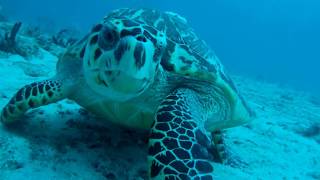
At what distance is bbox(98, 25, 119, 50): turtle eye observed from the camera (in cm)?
251

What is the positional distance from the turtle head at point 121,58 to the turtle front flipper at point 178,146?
391mm

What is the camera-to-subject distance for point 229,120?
168 inches

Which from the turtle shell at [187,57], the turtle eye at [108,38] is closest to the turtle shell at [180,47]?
the turtle shell at [187,57]

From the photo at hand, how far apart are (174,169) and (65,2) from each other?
275 feet

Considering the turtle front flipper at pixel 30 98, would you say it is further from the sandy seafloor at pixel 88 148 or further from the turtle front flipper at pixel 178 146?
the turtle front flipper at pixel 178 146

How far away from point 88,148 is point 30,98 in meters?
0.73

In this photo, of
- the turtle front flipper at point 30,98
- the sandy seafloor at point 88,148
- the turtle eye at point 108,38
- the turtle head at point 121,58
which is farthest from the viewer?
the turtle front flipper at point 30,98

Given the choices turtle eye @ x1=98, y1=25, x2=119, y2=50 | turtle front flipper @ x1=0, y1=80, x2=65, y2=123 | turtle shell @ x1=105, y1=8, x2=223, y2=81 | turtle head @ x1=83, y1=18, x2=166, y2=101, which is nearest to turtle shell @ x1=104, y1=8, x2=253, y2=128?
turtle shell @ x1=105, y1=8, x2=223, y2=81

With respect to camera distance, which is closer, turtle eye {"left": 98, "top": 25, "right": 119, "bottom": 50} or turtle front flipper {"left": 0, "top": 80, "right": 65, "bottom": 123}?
turtle eye {"left": 98, "top": 25, "right": 119, "bottom": 50}

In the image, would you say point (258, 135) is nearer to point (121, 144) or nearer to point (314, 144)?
point (314, 144)

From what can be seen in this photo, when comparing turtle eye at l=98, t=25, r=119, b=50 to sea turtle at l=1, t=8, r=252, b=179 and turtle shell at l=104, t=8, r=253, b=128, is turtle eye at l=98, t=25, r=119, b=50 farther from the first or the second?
turtle shell at l=104, t=8, r=253, b=128

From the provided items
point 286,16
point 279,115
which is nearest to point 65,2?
point 279,115

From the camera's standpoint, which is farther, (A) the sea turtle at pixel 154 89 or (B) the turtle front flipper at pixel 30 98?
(B) the turtle front flipper at pixel 30 98

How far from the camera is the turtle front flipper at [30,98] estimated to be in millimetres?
3281
